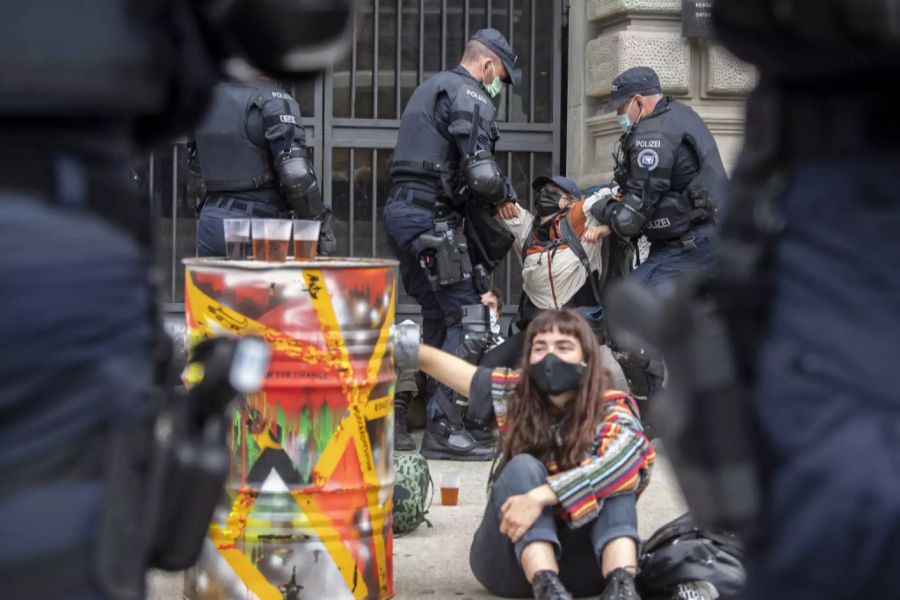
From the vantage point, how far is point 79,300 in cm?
170

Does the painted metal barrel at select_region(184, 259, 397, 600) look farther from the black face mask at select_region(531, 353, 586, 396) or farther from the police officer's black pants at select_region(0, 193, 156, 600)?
the police officer's black pants at select_region(0, 193, 156, 600)

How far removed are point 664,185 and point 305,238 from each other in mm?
3032

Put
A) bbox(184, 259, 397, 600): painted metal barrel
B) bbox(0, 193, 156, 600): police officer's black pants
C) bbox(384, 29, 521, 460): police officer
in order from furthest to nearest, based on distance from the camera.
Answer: bbox(384, 29, 521, 460): police officer
bbox(184, 259, 397, 600): painted metal barrel
bbox(0, 193, 156, 600): police officer's black pants

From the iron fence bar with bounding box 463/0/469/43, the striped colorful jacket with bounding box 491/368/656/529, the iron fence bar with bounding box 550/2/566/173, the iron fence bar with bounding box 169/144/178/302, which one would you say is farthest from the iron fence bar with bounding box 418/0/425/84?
the striped colorful jacket with bounding box 491/368/656/529

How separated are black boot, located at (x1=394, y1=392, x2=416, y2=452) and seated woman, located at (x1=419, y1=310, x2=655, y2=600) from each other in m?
2.49

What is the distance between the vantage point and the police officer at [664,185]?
6949mm

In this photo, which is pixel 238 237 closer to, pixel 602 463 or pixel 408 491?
pixel 602 463

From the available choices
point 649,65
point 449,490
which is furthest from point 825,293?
point 649,65

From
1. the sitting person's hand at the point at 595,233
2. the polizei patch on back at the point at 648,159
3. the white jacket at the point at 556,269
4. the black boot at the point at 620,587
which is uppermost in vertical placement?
the polizei patch on back at the point at 648,159

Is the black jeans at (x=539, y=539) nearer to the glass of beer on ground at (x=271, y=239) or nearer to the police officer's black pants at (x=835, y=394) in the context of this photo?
the glass of beer on ground at (x=271, y=239)

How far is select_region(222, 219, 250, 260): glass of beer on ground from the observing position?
166 inches

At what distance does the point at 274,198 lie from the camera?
269 inches

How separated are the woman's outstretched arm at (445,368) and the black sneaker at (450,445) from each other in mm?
2466

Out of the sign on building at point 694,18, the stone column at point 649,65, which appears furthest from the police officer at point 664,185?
the sign on building at point 694,18
